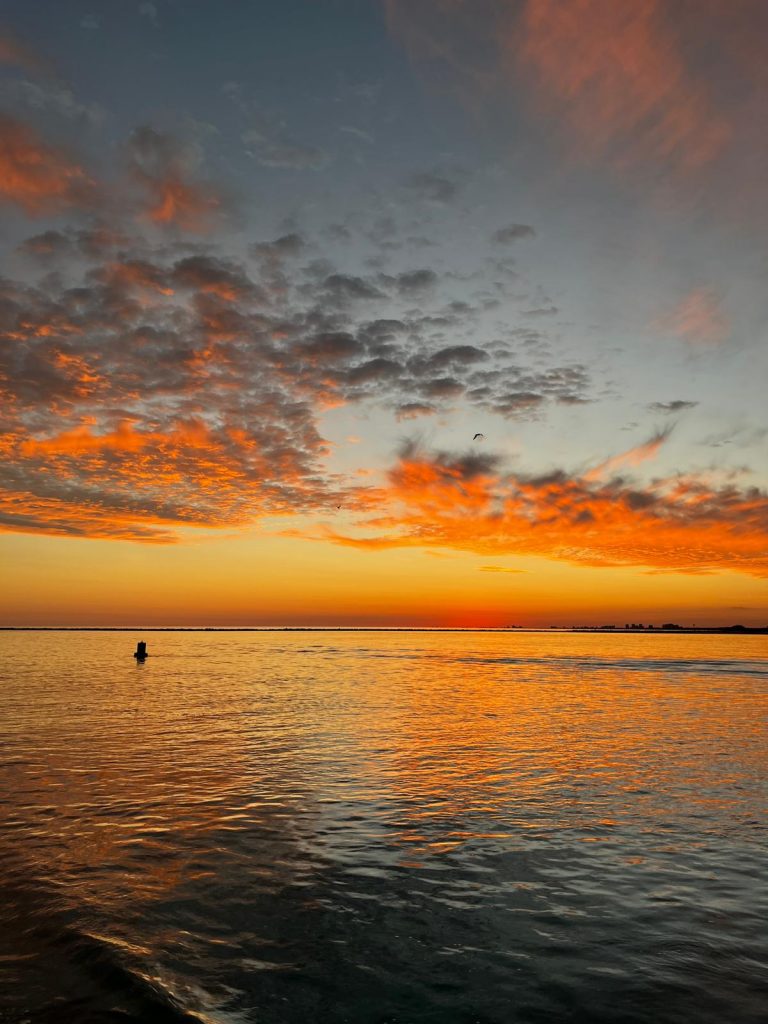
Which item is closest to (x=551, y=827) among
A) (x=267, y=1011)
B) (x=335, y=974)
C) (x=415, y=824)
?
(x=415, y=824)

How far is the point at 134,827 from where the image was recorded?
1345 centimetres

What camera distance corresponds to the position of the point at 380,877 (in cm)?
1098

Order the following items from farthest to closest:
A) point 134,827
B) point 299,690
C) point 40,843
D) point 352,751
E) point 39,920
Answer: point 299,690, point 352,751, point 134,827, point 40,843, point 39,920

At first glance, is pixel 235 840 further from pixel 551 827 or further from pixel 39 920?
pixel 551 827

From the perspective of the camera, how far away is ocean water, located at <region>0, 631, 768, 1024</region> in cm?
730

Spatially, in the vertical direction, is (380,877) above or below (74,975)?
below

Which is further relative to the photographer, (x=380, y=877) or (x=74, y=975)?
(x=380, y=877)

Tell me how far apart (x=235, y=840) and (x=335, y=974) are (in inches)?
225

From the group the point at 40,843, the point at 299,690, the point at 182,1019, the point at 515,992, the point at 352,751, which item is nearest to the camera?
the point at 182,1019

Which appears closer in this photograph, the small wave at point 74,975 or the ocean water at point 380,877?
the small wave at point 74,975

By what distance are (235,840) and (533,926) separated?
247 inches

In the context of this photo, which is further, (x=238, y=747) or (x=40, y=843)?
(x=238, y=747)

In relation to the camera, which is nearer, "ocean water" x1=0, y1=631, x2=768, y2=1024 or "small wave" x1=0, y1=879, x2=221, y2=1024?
"small wave" x1=0, y1=879, x2=221, y2=1024

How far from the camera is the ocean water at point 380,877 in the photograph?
24.0 feet
